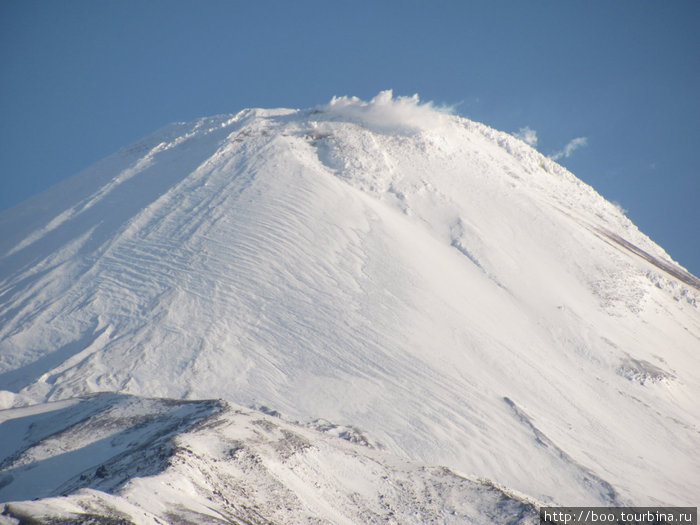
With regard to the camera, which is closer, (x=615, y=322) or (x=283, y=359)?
(x=283, y=359)

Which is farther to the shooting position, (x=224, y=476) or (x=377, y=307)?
(x=377, y=307)

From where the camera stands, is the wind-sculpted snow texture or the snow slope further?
the wind-sculpted snow texture

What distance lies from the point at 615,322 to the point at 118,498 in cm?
3005

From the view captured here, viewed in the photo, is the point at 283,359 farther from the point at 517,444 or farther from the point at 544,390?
the point at 544,390

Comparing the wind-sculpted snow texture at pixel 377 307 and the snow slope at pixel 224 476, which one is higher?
the wind-sculpted snow texture at pixel 377 307

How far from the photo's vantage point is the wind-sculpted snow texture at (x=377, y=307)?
899 inches

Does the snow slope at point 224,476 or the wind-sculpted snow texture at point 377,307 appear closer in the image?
the snow slope at point 224,476

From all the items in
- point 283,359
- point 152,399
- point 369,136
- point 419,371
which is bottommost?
point 152,399

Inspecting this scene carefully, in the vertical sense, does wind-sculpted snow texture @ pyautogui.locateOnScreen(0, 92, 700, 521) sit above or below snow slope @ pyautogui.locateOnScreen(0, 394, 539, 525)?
above

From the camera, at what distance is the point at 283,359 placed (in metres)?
25.4

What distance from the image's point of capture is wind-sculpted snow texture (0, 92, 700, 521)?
2283 centimetres

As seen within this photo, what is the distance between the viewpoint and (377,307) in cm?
2892

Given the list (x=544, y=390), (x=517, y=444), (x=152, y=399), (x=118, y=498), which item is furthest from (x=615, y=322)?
(x=118, y=498)

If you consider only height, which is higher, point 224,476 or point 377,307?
point 377,307
